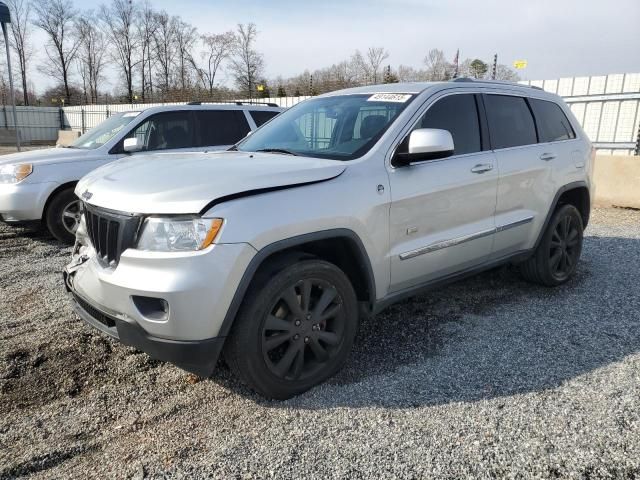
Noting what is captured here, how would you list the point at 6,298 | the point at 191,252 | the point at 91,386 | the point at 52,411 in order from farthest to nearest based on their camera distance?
the point at 6,298 < the point at 91,386 < the point at 52,411 < the point at 191,252

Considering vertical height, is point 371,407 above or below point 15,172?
below

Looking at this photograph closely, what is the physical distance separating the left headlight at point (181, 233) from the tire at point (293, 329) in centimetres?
40

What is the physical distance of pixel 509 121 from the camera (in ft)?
14.2

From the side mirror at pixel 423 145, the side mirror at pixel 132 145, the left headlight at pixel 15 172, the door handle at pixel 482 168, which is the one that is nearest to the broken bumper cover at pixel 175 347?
the side mirror at pixel 423 145

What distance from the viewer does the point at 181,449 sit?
2.50m

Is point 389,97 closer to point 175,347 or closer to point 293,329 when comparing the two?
point 293,329

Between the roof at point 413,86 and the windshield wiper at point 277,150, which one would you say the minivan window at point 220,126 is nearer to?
the roof at point 413,86

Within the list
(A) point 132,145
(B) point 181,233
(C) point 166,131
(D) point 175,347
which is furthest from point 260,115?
(D) point 175,347

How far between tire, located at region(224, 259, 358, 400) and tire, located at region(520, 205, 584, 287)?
247cm

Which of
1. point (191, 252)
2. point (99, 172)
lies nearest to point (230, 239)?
point (191, 252)

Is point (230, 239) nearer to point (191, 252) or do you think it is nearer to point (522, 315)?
point (191, 252)

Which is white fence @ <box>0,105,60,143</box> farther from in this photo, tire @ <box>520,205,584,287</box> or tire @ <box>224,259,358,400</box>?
tire @ <box>224,259,358,400</box>

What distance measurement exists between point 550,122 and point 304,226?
10.5 ft

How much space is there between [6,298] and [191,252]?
311 centimetres
